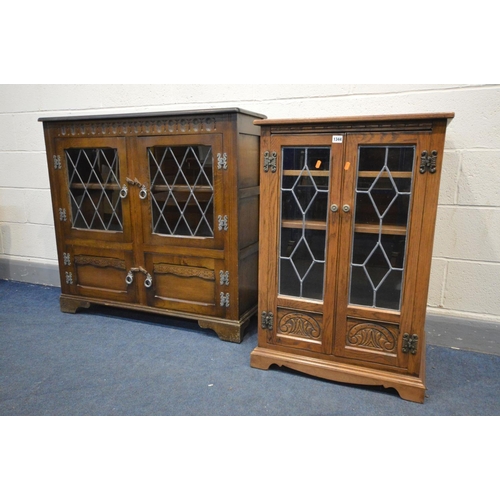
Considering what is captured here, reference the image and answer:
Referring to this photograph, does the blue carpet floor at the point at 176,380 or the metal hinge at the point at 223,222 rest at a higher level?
the metal hinge at the point at 223,222

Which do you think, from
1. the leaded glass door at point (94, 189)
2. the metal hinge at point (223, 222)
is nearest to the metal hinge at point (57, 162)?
the leaded glass door at point (94, 189)

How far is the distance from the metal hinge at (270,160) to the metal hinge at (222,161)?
305mm

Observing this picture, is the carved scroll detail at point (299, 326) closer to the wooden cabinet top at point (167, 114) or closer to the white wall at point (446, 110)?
the white wall at point (446, 110)

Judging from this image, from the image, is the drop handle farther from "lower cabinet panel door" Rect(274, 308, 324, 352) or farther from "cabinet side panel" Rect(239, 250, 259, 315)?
"lower cabinet panel door" Rect(274, 308, 324, 352)

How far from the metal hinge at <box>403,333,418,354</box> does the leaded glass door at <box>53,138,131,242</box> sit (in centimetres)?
149

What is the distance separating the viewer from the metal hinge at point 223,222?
1983 millimetres

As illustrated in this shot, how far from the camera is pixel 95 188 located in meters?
2.28

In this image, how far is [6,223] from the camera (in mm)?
3145

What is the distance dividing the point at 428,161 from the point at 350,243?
1.37 feet

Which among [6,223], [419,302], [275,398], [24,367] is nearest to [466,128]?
[419,302]

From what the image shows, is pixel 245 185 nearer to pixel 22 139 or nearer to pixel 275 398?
pixel 275 398

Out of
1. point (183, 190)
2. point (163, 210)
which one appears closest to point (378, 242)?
point (183, 190)

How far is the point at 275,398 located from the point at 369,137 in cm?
109

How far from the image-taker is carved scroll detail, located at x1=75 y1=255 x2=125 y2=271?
2299 millimetres
